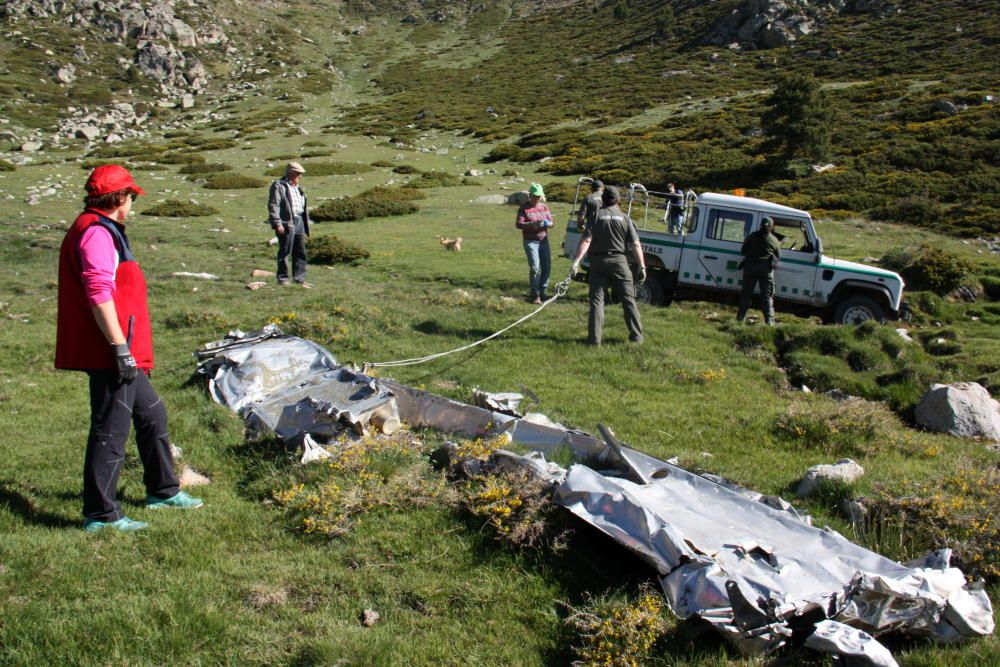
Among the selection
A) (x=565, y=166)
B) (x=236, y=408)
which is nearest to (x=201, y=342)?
(x=236, y=408)

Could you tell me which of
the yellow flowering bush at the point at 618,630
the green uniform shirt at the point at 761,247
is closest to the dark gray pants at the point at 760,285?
the green uniform shirt at the point at 761,247

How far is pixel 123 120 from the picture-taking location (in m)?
56.9

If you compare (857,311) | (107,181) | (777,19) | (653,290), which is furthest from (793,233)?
(777,19)

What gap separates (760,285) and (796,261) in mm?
1169

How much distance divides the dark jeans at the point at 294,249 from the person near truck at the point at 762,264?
8.27 meters

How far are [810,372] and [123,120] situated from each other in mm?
62250

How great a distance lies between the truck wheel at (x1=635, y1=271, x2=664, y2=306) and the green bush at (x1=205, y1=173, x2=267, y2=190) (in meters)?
22.6

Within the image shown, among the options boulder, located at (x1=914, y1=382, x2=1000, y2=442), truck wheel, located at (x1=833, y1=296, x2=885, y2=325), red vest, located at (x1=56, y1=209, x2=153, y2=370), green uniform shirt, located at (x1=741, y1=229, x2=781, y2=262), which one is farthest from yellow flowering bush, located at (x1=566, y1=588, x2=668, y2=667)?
truck wheel, located at (x1=833, y1=296, x2=885, y2=325)

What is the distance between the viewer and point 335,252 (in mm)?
18266

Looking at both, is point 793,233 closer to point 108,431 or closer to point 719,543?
point 719,543

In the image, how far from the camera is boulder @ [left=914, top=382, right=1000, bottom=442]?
7.51m

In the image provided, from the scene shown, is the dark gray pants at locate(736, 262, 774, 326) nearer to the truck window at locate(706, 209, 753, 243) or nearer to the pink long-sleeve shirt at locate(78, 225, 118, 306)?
the truck window at locate(706, 209, 753, 243)

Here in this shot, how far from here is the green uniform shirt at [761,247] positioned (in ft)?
39.8

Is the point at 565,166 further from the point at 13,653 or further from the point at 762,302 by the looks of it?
the point at 13,653
